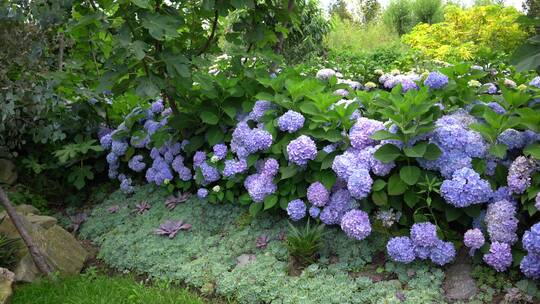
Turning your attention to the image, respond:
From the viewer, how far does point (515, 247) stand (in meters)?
2.52

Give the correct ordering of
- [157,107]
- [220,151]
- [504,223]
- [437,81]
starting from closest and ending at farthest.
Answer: [504,223] < [437,81] < [220,151] < [157,107]

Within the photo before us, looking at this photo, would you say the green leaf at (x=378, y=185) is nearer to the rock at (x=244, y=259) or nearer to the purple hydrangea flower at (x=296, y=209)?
the purple hydrangea flower at (x=296, y=209)

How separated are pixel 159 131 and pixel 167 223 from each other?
0.72 metres

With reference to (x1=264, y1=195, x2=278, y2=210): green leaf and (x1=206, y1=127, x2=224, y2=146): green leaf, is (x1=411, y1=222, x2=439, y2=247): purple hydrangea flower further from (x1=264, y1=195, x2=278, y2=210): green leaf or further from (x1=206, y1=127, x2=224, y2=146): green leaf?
(x1=206, y1=127, x2=224, y2=146): green leaf

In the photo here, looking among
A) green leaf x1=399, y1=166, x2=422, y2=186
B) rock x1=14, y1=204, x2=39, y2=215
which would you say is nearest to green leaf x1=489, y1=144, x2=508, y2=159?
green leaf x1=399, y1=166, x2=422, y2=186

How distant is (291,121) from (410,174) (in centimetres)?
79

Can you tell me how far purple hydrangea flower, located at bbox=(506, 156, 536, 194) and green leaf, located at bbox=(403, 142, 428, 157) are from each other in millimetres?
418

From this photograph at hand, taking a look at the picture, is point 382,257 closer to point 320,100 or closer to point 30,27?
point 320,100

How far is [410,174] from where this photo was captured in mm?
2643

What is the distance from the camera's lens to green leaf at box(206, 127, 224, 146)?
3.53m

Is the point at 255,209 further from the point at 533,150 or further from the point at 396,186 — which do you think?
the point at 533,150

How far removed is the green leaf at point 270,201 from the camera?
10.2ft

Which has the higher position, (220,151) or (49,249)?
(220,151)

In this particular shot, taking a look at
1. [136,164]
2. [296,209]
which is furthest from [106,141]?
[296,209]
